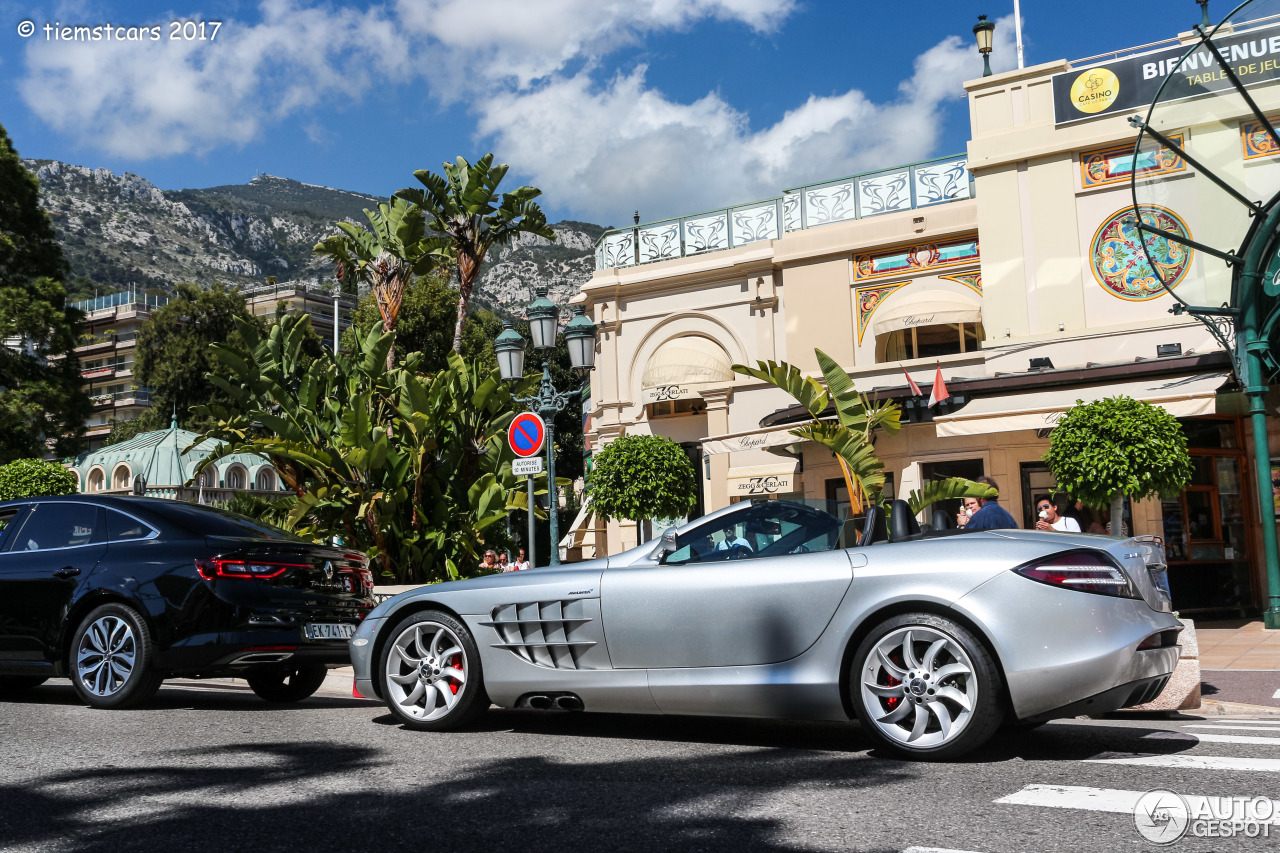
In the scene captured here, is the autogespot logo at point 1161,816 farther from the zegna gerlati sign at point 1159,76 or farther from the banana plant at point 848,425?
the zegna gerlati sign at point 1159,76

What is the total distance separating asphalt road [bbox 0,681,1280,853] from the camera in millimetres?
3348

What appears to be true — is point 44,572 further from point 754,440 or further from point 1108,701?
point 754,440

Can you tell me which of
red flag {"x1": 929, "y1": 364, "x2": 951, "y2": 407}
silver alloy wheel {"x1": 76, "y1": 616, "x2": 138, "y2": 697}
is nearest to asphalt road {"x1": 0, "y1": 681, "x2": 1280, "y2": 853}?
silver alloy wheel {"x1": 76, "y1": 616, "x2": 138, "y2": 697}

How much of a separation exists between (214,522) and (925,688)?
5.13 metres

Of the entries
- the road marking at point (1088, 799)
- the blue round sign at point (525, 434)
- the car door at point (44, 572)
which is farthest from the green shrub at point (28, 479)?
the road marking at point (1088, 799)

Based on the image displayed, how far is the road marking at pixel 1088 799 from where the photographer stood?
12.0ft

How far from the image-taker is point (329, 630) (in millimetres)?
7285

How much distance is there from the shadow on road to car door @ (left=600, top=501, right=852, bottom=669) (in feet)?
1.76

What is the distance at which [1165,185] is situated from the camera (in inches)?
654

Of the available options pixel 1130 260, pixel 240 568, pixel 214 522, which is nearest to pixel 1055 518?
pixel 240 568

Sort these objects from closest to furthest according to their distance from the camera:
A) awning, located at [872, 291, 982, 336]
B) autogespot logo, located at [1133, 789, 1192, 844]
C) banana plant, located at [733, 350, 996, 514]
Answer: autogespot logo, located at [1133, 789, 1192, 844] < banana plant, located at [733, 350, 996, 514] < awning, located at [872, 291, 982, 336]

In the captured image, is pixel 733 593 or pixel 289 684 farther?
pixel 289 684

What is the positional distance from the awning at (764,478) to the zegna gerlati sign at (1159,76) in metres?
8.72

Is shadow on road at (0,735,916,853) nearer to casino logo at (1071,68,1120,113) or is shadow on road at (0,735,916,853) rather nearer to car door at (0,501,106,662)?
car door at (0,501,106,662)
